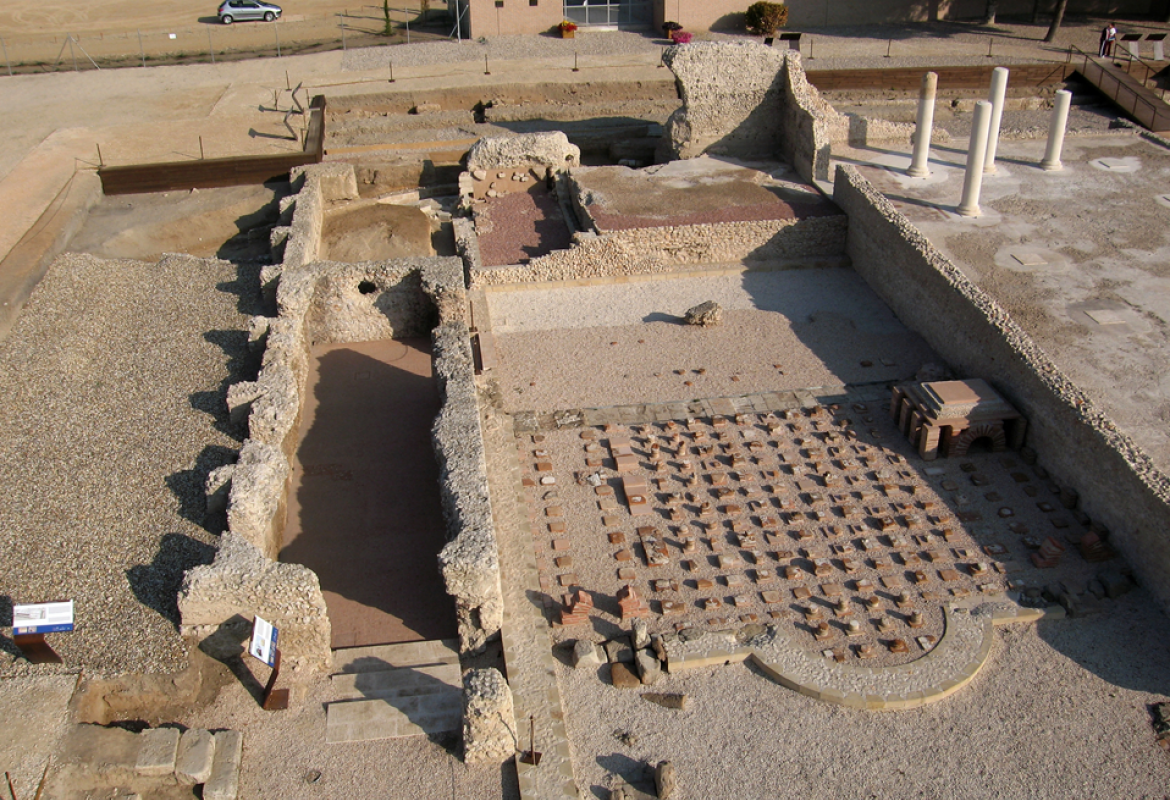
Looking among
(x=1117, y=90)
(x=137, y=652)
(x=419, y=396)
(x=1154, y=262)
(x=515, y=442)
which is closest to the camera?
(x=137, y=652)

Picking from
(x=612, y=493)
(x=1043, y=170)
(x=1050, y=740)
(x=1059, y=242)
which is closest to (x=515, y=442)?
(x=612, y=493)

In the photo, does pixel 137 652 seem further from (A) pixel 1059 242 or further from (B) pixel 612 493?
(A) pixel 1059 242

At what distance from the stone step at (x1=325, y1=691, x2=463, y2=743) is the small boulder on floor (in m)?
7.94

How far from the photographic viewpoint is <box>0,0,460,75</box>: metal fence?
29.6 meters

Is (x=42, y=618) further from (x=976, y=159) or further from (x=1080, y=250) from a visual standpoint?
(x=1080, y=250)

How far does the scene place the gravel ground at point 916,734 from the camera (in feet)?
28.8

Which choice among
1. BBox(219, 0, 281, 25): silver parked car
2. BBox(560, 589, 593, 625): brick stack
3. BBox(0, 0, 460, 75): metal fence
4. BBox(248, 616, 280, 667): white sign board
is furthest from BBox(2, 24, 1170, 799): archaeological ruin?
BBox(219, 0, 281, 25): silver parked car

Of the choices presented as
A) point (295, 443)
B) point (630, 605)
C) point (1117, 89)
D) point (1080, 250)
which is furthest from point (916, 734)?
point (1117, 89)

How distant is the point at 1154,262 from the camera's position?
1526cm

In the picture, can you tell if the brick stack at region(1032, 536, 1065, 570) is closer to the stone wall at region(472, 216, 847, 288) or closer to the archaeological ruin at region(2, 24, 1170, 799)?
the archaeological ruin at region(2, 24, 1170, 799)

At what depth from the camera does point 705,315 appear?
1552cm

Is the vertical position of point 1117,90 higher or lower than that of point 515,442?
higher

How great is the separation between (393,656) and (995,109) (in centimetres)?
1383

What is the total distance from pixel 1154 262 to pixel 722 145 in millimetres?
8438
